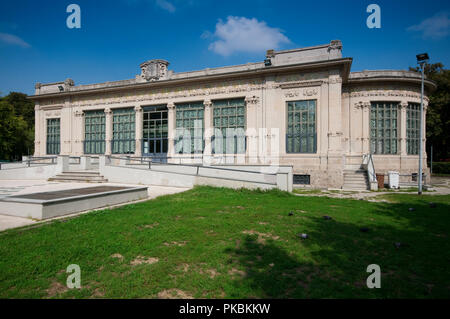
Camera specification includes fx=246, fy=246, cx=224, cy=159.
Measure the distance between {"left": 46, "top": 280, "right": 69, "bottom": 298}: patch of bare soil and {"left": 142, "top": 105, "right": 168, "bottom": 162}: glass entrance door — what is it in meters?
18.6

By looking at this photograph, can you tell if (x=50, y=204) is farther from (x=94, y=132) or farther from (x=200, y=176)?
(x=94, y=132)

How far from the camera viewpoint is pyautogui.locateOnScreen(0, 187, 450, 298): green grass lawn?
341cm

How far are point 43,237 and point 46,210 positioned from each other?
218 cm

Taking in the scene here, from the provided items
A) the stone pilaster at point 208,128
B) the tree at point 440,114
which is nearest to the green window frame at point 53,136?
the stone pilaster at point 208,128

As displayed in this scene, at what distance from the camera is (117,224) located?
6484mm

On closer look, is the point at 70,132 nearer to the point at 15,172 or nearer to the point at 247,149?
the point at 15,172

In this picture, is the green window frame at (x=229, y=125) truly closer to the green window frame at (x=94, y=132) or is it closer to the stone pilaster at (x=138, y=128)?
the stone pilaster at (x=138, y=128)

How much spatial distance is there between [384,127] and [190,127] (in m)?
15.9

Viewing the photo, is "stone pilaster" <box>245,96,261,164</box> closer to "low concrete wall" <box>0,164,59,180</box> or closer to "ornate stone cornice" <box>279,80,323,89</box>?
"ornate stone cornice" <box>279,80,323,89</box>

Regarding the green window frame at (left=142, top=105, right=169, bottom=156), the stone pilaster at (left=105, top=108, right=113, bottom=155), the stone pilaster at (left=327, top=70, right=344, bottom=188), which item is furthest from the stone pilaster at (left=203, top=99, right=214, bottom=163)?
the stone pilaster at (left=105, top=108, right=113, bottom=155)

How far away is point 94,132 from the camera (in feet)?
81.1

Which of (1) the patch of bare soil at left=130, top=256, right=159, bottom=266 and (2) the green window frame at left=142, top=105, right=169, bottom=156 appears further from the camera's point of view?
(2) the green window frame at left=142, top=105, right=169, bottom=156
